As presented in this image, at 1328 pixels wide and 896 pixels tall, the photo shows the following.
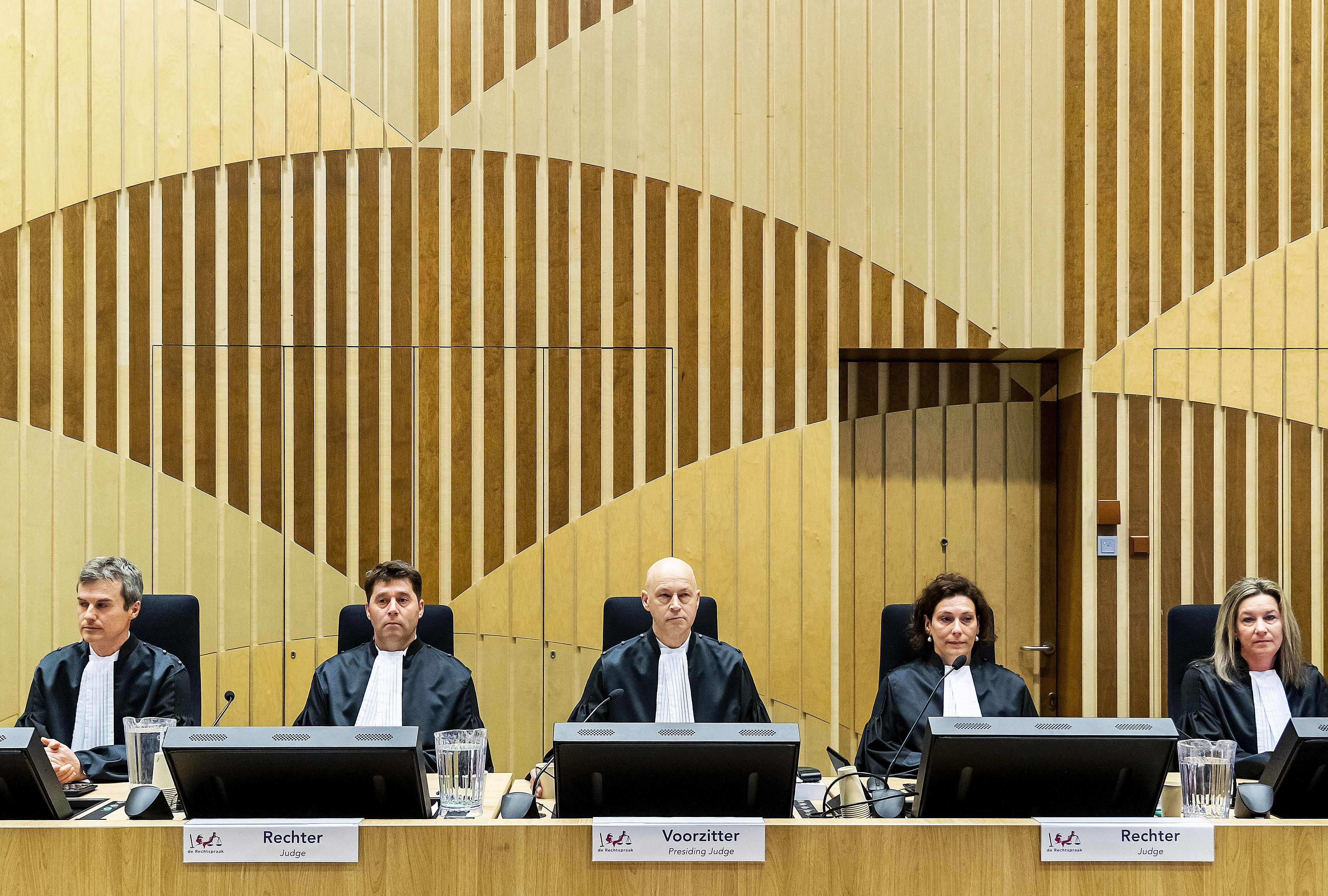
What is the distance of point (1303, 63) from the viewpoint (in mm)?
3992

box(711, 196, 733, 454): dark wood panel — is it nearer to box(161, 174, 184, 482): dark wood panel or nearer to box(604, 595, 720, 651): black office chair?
box(604, 595, 720, 651): black office chair

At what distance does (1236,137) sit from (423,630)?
3587 mm

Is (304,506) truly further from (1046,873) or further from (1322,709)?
(1322,709)

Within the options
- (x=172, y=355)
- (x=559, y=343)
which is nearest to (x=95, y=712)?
(x=172, y=355)

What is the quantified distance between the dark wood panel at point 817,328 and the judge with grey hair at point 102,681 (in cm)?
243

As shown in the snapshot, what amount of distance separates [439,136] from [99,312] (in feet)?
4.83

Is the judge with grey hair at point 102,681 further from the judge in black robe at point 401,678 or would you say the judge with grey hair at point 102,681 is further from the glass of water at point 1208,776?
the glass of water at point 1208,776

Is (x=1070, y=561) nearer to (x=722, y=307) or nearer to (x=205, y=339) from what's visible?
(x=722, y=307)

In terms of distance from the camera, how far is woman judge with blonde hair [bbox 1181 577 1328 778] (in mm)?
2750

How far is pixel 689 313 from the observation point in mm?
3982

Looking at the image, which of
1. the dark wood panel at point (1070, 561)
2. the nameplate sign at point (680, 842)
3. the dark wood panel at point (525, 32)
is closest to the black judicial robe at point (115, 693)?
the nameplate sign at point (680, 842)

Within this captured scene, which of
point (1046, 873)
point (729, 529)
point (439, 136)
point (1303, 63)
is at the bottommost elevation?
point (1046, 873)

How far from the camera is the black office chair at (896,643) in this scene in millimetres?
2986

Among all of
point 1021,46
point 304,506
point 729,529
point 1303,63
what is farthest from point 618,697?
point 1303,63
